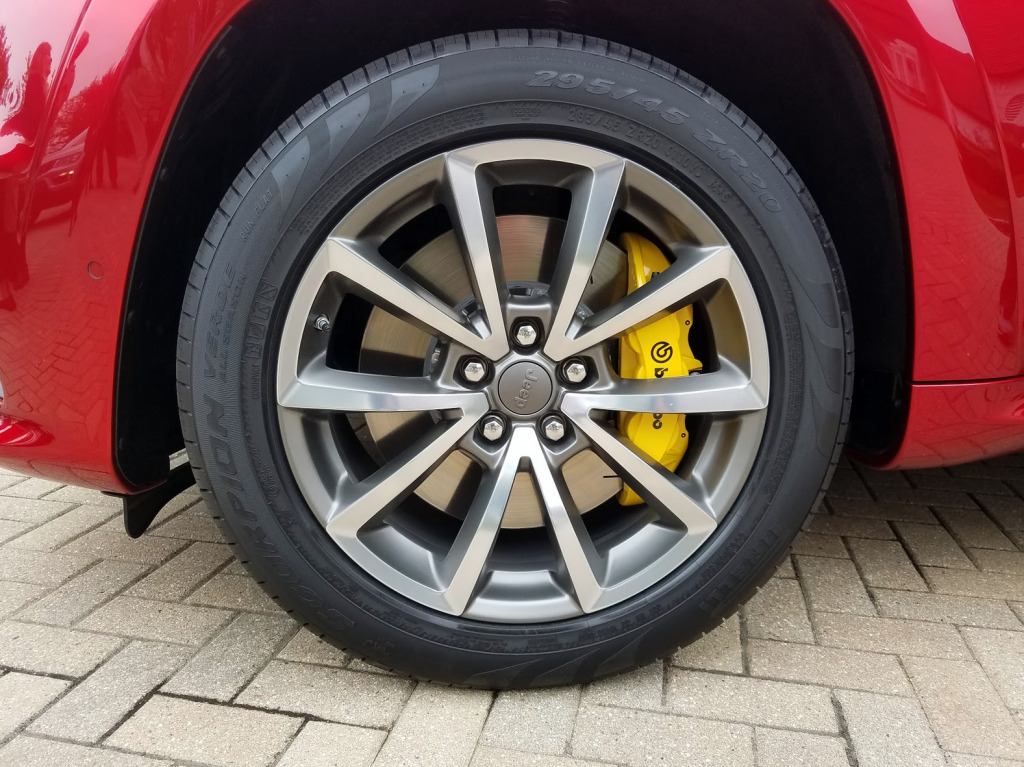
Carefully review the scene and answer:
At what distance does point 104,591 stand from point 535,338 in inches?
47.8

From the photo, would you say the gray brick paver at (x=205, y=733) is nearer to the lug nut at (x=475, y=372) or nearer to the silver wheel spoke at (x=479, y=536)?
the silver wheel spoke at (x=479, y=536)

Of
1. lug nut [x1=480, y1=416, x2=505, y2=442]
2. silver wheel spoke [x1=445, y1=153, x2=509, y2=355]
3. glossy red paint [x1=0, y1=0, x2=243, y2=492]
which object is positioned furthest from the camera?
lug nut [x1=480, y1=416, x2=505, y2=442]

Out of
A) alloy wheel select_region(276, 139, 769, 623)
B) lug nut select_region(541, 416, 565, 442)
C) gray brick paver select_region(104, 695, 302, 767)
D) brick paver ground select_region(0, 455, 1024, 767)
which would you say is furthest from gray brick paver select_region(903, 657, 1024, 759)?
gray brick paver select_region(104, 695, 302, 767)

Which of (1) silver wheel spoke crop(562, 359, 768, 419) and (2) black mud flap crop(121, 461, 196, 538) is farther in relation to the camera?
(2) black mud flap crop(121, 461, 196, 538)

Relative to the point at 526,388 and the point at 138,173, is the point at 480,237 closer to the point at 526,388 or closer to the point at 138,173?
the point at 526,388

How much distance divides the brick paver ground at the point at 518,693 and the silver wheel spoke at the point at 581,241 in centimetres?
67

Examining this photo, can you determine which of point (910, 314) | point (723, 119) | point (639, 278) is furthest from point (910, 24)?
point (639, 278)

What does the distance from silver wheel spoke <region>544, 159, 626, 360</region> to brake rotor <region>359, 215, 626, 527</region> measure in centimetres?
19

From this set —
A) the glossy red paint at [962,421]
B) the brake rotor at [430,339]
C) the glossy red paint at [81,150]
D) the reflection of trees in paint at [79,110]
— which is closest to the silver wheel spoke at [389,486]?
the brake rotor at [430,339]

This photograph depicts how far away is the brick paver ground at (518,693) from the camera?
1145 mm

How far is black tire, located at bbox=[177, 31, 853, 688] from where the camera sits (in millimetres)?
1134

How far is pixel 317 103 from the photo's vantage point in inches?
45.1

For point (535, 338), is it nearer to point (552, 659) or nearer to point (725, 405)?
point (725, 405)

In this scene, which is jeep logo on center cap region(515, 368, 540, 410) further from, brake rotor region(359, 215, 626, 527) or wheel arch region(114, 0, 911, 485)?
wheel arch region(114, 0, 911, 485)
